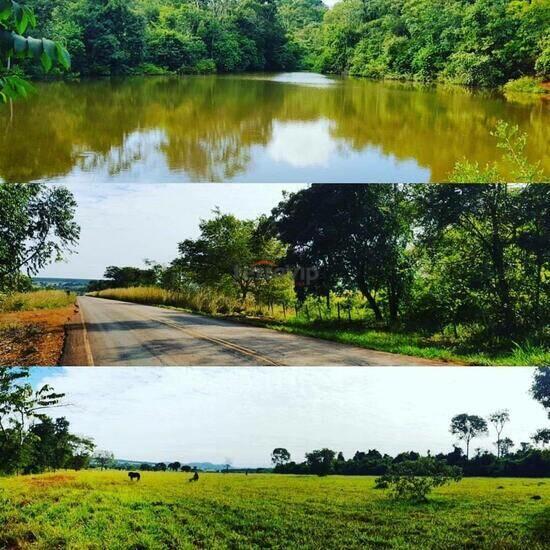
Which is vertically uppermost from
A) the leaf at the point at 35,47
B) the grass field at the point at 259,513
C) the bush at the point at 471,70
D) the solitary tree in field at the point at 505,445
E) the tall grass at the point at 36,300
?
the bush at the point at 471,70

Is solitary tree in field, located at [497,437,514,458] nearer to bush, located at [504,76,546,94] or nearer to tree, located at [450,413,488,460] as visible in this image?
tree, located at [450,413,488,460]

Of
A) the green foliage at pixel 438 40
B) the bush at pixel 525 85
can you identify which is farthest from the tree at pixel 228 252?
the bush at pixel 525 85

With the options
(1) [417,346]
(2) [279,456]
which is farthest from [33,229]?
(1) [417,346]

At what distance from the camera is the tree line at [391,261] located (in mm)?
5160

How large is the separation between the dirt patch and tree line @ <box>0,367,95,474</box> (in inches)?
8.3

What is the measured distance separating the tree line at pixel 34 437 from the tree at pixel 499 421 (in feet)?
8.82

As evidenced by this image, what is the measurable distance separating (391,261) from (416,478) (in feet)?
4.70

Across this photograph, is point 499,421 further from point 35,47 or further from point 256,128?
point 256,128

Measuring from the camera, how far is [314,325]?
5.29 metres

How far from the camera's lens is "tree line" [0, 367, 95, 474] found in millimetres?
5324

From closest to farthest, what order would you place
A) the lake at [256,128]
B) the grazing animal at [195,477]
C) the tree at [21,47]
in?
1. the tree at [21,47]
2. the grazing animal at [195,477]
3. the lake at [256,128]

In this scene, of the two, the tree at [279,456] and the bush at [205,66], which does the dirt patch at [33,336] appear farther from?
the bush at [205,66]

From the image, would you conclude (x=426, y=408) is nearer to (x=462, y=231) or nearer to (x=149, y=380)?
(x=462, y=231)

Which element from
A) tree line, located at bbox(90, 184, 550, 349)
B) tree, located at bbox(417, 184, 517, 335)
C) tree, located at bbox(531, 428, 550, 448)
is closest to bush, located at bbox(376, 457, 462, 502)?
tree, located at bbox(531, 428, 550, 448)
